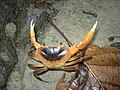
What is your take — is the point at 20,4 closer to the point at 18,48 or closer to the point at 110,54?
the point at 18,48

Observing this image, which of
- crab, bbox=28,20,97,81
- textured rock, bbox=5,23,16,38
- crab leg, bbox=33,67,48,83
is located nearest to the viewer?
crab, bbox=28,20,97,81

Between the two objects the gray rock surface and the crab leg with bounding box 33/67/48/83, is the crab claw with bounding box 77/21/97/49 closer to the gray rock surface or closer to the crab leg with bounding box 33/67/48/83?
the gray rock surface

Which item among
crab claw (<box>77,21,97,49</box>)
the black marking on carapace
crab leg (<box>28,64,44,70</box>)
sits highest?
crab claw (<box>77,21,97,49</box>)

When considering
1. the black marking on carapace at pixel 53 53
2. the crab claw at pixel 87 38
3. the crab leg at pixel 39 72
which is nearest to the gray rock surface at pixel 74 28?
the crab leg at pixel 39 72

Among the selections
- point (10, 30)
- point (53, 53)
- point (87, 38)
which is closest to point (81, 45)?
point (87, 38)

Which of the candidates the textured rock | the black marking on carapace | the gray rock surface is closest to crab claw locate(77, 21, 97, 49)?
the black marking on carapace

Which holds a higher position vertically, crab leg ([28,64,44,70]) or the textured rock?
the textured rock

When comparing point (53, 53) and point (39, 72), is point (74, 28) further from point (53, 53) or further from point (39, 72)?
point (39, 72)

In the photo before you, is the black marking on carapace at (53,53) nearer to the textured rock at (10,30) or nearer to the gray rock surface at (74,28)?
the gray rock surface at (74,28)

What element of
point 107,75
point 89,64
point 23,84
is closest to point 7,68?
point 23,84
